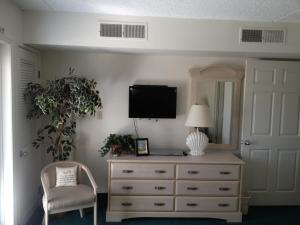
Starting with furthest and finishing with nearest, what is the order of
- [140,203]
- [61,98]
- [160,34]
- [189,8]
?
[140,203]
[160,34]
[61,98]
[189,8]

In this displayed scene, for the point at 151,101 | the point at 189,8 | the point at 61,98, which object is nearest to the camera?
the point at 189,8

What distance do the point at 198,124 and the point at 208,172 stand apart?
571mm

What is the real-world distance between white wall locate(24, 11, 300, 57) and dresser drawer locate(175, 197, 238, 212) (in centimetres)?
171

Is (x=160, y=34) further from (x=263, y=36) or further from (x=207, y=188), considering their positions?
(x=207, y=188)

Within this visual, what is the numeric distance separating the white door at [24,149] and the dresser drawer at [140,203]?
3.18ft

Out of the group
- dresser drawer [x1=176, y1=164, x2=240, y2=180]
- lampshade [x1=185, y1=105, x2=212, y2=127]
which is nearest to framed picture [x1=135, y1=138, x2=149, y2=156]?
dresser drawer [x1=176, y1=164, x2=240, y2=180]

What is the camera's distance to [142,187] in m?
3.12

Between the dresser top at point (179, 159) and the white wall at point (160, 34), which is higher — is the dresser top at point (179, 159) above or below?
below

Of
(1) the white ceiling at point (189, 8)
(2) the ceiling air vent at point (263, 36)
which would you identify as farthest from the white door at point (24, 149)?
(2) the ceiling air vent at point (263, 36)

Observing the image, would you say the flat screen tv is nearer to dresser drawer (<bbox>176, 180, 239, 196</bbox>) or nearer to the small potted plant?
the small potted plant

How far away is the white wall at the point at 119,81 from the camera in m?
3.55

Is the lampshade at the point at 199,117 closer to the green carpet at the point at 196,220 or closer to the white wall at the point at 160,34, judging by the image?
the white wall at the point at 160,34

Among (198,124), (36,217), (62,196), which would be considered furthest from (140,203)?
(36,217)

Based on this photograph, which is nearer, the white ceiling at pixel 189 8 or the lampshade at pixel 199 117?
the white ceiling at pixel 189 8
